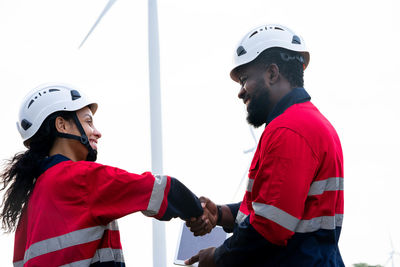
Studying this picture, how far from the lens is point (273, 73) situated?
6.48 m

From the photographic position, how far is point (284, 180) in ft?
17.5

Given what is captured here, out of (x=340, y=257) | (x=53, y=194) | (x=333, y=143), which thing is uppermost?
(x=333, y=143)

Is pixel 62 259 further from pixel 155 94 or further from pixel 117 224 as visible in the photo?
pixel 155 94

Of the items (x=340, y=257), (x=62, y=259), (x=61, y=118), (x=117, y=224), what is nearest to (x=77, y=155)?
(x=61, y=118)

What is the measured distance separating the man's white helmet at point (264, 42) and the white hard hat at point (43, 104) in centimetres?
216

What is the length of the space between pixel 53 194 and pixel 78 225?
1.55ft

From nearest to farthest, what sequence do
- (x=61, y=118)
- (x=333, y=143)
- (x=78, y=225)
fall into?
(x=333, y=143) < (x=78, y=225) < (x=61, y=118)

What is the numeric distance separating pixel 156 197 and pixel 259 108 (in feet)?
5.15

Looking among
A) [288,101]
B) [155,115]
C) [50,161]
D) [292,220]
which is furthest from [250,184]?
[155,115]

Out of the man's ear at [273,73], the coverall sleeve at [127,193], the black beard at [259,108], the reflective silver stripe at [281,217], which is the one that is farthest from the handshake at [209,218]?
the reflective silver stripe at [281,217]

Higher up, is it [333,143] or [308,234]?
[333,143]

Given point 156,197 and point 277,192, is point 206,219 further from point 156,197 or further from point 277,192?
point 277,192

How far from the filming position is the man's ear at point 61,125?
7129 millimetres

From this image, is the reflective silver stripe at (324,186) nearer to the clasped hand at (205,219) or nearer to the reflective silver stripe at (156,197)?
the reflective silver stripe at (156,197)
